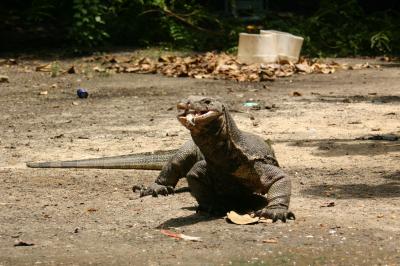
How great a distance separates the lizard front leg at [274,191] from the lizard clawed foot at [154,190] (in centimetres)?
109

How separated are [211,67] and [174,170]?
25.5 ft

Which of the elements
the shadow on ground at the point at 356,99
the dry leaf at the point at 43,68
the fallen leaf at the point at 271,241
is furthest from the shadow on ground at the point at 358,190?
the dry leaf at the point at 43,68

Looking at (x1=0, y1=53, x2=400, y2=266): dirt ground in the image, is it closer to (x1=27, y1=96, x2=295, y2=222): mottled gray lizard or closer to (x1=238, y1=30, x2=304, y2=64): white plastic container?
(x1=27, y1=96, x2=295, y2=222): mottled gray lizard

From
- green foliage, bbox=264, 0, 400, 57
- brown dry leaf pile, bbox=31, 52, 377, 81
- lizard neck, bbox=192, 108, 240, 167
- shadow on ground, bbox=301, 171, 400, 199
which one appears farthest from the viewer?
green foliage, bbox=264, 0, 400, 57

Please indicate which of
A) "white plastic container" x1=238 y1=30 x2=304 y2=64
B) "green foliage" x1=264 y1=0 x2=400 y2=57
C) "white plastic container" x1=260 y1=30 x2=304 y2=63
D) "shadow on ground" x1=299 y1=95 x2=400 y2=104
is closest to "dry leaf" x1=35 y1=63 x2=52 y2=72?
"white plastic container" x1=238 y1=30 x2=304 y2=64

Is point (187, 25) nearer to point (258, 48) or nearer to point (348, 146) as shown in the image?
point (258, 48)

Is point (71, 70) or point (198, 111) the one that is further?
point (71, 70)

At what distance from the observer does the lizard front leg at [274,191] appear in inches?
221

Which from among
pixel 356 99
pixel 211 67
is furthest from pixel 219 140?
pixel 211 67

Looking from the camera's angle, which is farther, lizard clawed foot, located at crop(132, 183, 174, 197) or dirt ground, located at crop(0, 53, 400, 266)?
lizard clawed foot, located at crop(132, 183, 174, 197)

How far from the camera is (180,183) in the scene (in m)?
7.23

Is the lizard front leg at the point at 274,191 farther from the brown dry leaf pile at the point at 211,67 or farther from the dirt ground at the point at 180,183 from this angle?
the brown dry leaf pile at the point at 211,67

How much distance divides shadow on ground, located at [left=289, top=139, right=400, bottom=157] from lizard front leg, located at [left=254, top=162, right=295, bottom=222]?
87.7 inches

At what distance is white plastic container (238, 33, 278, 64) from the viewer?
14.8 m
